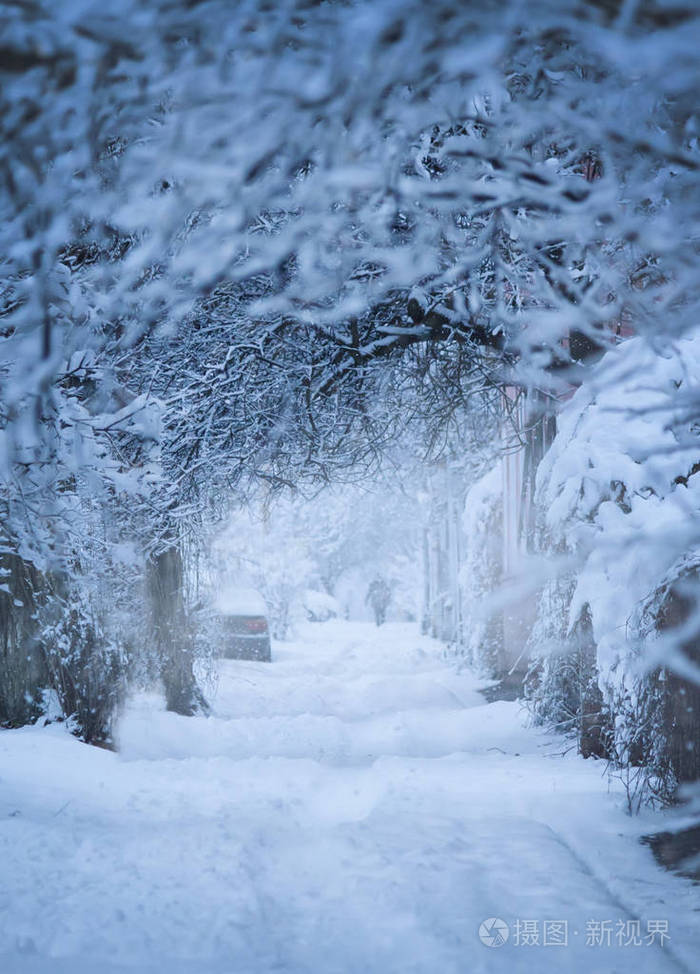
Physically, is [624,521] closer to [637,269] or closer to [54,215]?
[637,269]

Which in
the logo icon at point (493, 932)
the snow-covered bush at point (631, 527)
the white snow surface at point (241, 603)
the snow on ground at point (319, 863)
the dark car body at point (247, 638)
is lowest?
the dark car body at point (247, 638)

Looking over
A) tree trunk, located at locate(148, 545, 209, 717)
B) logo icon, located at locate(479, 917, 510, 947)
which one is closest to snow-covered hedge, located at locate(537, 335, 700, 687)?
logo icon, located at locate(479, 917, 510, 947)

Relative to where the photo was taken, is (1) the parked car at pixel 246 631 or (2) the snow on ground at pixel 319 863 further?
(1) the parked car at pixel 246 631

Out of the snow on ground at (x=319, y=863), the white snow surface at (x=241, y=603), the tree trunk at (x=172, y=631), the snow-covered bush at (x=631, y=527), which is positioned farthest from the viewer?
the white snow surface at (x=241, y=603)

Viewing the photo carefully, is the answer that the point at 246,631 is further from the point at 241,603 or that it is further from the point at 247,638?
the point at 241,603

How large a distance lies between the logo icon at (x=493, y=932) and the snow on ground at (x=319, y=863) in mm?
40

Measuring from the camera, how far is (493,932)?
4012 mm

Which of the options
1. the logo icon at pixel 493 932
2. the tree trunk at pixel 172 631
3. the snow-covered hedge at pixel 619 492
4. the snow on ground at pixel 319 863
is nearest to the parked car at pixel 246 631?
the tree trunk at pixel 172 631

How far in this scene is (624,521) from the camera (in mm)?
5906

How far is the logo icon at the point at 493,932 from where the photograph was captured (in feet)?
12.9

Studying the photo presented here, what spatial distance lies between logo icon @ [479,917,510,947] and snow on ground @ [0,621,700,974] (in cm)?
4

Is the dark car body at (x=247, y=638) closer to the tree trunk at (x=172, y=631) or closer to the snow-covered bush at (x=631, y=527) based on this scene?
the tree trunk at (x=172, y=631)

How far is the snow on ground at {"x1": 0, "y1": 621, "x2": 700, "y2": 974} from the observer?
3.87 meters

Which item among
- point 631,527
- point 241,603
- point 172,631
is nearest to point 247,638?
point 241,603
